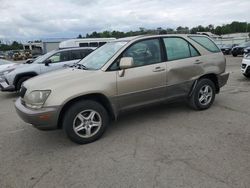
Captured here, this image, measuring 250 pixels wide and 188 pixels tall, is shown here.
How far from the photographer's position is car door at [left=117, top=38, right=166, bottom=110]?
4.36 metres

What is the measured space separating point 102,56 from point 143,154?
209 cm

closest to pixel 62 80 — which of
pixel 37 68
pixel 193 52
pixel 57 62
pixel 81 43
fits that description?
pixel 193 52

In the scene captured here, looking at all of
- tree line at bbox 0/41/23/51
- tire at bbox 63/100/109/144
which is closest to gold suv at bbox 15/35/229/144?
tire at bbox 63/100/109/144

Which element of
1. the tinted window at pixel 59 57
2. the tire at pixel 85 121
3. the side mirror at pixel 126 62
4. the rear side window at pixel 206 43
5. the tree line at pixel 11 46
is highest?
the tree line at pixel 11 46

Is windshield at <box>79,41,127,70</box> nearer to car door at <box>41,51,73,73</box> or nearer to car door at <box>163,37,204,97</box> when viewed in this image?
car door at <box>163,37,204,97</box>

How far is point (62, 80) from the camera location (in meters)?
4.04

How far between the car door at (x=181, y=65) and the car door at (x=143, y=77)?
189 millimetres

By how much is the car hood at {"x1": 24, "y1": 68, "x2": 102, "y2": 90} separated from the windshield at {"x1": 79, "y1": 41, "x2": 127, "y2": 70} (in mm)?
296

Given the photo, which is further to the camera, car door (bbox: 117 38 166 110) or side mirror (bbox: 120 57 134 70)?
car door (bbox: 117 38 166 110)

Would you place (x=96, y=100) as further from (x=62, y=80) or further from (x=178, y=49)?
(x=178, y=49)

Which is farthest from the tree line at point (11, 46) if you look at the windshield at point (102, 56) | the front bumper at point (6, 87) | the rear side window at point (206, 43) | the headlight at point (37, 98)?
the headlight at point (37, 98)

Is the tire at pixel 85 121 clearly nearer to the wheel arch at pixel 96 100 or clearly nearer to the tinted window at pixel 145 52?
the wheel arch at pixel 96 100

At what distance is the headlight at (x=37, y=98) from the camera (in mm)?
3809

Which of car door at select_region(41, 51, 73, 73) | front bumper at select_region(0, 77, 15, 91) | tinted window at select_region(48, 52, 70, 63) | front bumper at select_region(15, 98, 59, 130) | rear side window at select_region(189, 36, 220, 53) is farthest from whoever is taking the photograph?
tinted window at select_region(48, 52, 70, 63)
